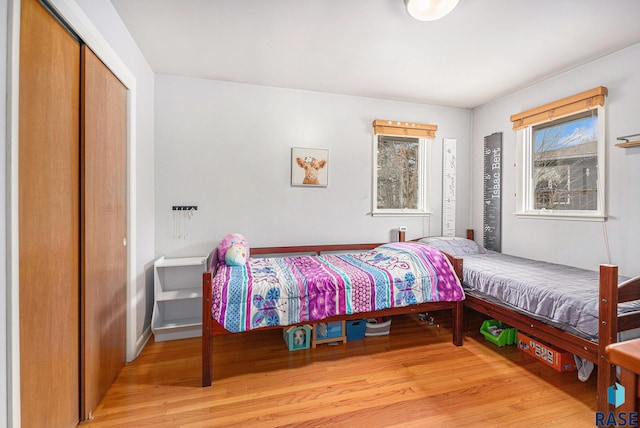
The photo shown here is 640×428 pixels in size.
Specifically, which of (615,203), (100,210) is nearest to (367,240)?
(615,203)

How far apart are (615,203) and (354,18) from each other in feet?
8.55

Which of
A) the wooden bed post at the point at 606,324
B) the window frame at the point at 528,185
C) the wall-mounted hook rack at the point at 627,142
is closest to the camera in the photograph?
the wooden bed post at the point at 606,324

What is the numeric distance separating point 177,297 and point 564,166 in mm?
3892

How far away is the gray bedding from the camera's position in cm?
179

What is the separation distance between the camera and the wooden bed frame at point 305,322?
76.2 inches

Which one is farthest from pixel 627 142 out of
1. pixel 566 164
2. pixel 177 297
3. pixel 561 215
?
pixel 177 297

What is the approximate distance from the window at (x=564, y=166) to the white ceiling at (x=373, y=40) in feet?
1.72

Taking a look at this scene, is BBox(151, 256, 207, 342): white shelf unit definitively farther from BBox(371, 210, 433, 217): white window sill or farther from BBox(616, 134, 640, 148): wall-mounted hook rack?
BBox(616, 134, 640, 148): wall-mounted hook rack

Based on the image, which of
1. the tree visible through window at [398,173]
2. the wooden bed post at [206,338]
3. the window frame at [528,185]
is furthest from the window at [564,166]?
the wooden bed post at [206,338]

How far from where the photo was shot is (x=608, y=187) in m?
2.46

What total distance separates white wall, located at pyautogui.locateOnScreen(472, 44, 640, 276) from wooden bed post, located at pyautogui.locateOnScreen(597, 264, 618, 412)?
1.12 m

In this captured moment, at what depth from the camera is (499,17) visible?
1930mm

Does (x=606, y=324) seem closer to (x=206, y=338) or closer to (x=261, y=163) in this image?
(x=206, y=338)

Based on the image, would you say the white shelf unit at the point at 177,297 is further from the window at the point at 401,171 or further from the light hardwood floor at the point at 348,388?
the window at the point at 401,171
